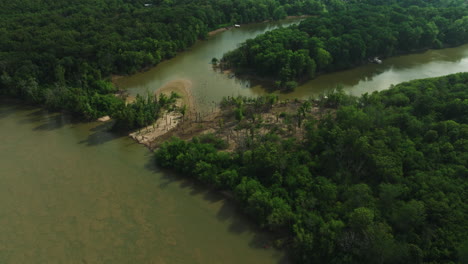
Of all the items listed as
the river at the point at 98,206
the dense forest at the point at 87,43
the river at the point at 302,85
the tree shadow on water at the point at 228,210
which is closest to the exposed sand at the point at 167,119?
the river at the point at 302,85

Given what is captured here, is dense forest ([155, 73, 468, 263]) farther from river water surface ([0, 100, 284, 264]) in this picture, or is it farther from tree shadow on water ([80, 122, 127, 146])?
tree shadow on water ([80, 122, 127, 146])

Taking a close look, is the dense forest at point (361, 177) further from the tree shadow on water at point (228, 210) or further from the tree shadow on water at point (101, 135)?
the tree shadow on water at point (101, 135)

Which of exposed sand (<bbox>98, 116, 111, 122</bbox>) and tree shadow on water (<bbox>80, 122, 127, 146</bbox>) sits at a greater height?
exposed sand (<bbox>98, 116, 111, 122</bbox>)

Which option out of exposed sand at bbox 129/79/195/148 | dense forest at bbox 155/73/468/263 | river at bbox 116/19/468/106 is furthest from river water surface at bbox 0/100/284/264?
river at bbox 116/19/468/106

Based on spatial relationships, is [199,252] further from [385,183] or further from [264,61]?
[264,61]

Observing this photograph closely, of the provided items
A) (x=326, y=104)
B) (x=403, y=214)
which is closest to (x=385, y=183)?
(x=403, y=214)

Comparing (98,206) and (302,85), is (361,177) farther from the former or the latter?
(302,85)

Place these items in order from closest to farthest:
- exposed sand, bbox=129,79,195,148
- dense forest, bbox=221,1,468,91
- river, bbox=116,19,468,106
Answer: exposed sand, bbox=129,79,195,148, river, bbox=116,19,468,106, dense forest, bbox=221,1,468,91
